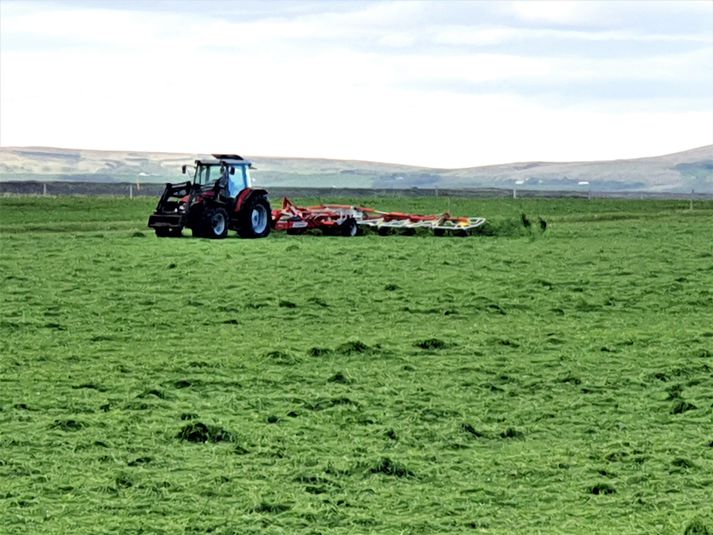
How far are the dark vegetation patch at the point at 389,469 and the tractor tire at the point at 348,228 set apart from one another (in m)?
27.3

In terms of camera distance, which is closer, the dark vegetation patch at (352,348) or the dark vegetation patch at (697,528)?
the dark vegetation patch at (697,528)

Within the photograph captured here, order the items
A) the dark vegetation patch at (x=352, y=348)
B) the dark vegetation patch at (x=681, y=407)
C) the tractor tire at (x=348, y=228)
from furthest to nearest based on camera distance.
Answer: the tractor tire at (x=348, y=228) < the dark vegetation patch at (x=352, y=348) < the dark vegetation patch at (x=681, y=407)

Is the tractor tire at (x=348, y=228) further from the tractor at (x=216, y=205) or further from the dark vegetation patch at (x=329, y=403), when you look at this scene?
the dark vegetation patch at (x=329, y=403)

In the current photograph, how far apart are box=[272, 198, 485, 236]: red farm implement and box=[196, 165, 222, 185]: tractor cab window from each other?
2964mm

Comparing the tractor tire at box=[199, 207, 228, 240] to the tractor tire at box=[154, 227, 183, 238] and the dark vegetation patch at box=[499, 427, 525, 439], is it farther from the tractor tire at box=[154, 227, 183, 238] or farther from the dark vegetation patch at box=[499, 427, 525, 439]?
the dark vegetation patch at box=[499, 427, 525, 439]

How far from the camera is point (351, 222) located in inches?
1481

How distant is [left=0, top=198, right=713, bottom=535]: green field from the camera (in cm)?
895

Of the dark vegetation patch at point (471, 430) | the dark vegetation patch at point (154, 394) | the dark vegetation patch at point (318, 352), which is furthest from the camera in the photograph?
the dark vegetation patch at point (318, 352)

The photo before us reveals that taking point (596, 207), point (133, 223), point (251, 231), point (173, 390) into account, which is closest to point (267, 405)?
point (173, 390)

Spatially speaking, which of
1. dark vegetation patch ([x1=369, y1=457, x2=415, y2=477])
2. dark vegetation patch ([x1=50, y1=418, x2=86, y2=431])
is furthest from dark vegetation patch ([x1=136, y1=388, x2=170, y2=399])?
Result: dark vegetation patch ([x1=369, y1=457, x2=415, y2=477])

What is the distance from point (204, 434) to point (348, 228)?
26564 millimetres

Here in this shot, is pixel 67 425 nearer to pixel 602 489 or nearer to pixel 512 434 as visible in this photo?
pixel 512 434

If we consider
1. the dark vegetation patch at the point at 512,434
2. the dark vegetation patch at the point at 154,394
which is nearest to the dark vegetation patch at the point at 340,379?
the dark vegetation patch at the point at 154,394

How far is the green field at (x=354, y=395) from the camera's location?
8.95 metres
